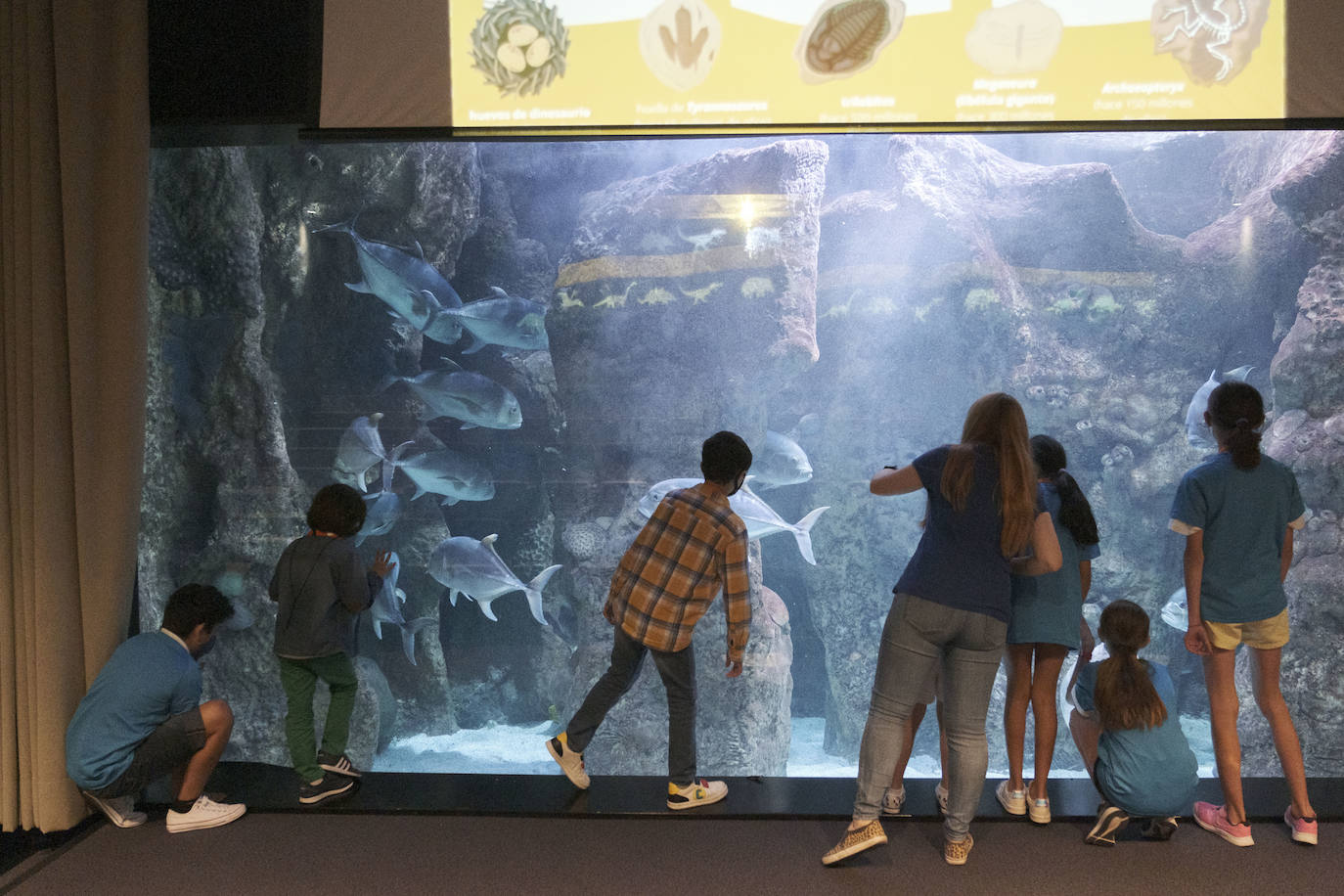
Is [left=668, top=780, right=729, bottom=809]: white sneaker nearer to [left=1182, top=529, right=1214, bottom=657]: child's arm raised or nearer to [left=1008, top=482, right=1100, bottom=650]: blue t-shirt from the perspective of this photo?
[left=1008, top=482, right=1100, bottom=650]: blue t-shirt

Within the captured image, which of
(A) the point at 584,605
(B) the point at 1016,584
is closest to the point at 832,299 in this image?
(A) the point at 584,605

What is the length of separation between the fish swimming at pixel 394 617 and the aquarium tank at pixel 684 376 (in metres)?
0.04

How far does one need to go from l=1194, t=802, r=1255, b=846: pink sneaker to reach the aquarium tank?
3165 millimetres

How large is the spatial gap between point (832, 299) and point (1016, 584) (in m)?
5.92

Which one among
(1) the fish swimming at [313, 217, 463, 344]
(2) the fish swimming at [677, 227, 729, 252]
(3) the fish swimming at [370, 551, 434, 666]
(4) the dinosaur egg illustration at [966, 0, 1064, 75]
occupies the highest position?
(4) the dinosaur egg illustration at [966, 0, 1064, 75]

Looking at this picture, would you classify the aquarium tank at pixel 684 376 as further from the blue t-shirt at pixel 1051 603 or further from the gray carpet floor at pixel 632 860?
the blue t-shirt at pixel 1051 603

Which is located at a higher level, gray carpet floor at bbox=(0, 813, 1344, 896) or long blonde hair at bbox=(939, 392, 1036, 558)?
long blonde hair at bbox=(939, 392, 1036, 558)

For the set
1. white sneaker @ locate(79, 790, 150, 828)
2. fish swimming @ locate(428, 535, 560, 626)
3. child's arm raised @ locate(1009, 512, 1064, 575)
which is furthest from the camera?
fish swimming @ locate(428, 535, 560, 626)

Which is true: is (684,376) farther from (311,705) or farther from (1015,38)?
(311,705)

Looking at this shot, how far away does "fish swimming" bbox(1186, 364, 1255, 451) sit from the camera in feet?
21.2

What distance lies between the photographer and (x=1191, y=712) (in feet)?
24.8


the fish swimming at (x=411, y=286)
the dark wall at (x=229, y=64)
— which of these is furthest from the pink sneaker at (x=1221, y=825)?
the fish swimming at (x=411, y=286)

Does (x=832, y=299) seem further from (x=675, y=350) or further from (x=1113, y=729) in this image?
(x=1113, y=729)

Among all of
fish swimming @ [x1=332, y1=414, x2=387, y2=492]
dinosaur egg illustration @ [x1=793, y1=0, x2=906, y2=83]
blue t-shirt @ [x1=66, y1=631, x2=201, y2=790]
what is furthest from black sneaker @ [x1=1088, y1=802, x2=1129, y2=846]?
fish swimming @ [x1=332, y1=414, x2=387, y2=492]
